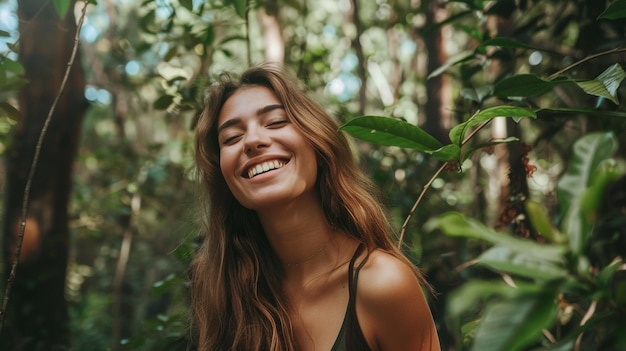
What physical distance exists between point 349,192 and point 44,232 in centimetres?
207

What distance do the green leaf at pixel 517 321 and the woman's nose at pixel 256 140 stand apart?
1.36 metres

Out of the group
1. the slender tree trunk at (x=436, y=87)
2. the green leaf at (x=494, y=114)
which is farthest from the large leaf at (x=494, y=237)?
the slender tree trunk at (x=436, y=87)

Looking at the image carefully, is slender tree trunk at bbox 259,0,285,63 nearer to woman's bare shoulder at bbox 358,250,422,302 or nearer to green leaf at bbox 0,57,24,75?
green leaf at bbox 0,57,24,75

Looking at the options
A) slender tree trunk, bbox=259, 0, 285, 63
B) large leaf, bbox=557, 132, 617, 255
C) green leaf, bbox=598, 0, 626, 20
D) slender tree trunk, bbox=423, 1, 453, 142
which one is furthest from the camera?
slender tree trunk, bbox=259, 0, 285, 63

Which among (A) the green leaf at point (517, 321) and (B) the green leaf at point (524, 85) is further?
(B) the green leaf at point (524, 85)

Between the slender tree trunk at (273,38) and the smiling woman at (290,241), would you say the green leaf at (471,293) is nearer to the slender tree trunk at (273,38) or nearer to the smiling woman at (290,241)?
the smiling woman at (290,241)

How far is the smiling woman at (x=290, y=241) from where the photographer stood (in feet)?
5.77

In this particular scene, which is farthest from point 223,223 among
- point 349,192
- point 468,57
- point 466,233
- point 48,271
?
point 466,233

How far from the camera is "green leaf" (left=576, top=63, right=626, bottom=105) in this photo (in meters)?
1.31

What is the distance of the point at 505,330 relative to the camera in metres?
0.62

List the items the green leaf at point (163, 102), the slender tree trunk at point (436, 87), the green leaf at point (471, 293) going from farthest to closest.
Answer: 1. the slender tree trunk at point (436, 87)
2. the green leaf at point (163, 102)
3. the green leaf at point (471, 293)

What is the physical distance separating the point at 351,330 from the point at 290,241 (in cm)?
42

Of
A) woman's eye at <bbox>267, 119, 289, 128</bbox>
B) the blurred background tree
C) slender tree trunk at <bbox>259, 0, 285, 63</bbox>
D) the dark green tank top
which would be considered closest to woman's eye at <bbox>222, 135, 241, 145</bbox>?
woman's eye at <bbox>267, 119, 289, 128</bbox>

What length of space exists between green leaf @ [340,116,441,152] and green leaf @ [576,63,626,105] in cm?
38
